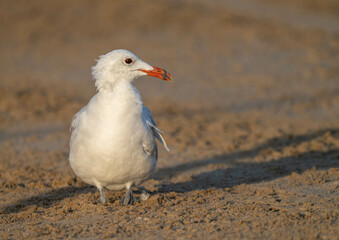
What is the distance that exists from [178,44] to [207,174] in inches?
509

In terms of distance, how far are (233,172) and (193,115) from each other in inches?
178

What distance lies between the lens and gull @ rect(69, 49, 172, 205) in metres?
5.64

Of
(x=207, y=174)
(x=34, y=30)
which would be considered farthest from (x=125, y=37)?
(x=207, y=174)

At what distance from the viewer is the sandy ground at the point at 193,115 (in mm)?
5707

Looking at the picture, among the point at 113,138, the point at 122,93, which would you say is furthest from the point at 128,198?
the point at 122,93

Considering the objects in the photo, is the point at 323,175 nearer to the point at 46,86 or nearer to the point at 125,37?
the point at 46,86

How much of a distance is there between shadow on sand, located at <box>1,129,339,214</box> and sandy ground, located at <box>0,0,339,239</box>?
0.08 feet

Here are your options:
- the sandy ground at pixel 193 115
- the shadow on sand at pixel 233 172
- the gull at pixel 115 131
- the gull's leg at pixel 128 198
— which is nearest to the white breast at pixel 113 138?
the gull at pixel 115 131

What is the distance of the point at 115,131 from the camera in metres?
5.60

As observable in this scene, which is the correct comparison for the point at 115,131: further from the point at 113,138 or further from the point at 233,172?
the point at 233,172

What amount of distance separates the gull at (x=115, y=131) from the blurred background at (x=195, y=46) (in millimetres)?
7662

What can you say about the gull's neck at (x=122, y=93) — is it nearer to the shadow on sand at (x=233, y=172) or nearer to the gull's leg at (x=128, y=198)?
the gull's leg at (x=128, y=198)

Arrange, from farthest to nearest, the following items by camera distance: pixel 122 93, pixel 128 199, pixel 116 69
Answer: pixel 128 199
pixel 116 69
pixel 122 93

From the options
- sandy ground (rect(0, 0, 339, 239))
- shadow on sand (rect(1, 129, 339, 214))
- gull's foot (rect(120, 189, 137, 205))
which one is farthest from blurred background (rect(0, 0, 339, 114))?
gull's foot (rect(120, 189, 137, 205))
